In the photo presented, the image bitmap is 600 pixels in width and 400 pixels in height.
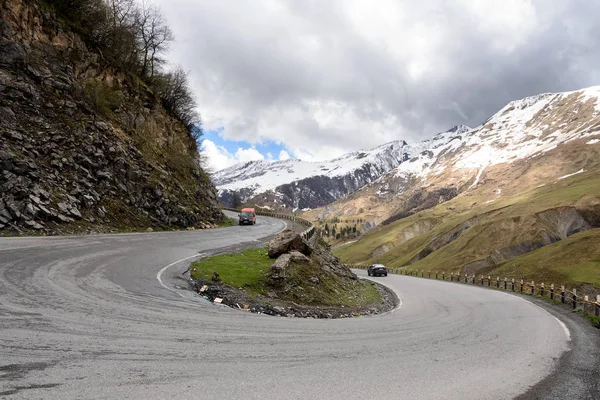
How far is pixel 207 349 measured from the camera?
691 cm

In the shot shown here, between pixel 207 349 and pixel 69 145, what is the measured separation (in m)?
27.2

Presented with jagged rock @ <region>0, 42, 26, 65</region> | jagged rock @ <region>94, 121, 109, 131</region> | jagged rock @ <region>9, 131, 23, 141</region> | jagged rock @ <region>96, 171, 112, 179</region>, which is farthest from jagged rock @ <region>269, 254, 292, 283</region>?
jagged rock @ <region>0, 42, 26, 65</region>

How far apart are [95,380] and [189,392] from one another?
131 centimetres

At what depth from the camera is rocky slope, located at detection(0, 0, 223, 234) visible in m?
23.1

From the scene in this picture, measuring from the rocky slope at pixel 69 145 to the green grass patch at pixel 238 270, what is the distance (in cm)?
1177

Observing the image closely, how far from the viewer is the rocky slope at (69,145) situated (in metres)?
23.1

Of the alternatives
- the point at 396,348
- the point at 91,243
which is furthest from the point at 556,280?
the point at 91,243

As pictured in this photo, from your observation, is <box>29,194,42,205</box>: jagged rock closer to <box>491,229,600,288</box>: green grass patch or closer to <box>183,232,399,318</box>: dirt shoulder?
<box>183,232,399,318</box>: dirt shoulder

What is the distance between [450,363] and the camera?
7.98 metres

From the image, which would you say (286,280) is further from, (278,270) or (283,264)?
(283,264)

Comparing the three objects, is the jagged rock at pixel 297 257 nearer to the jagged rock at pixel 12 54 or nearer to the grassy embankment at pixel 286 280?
the grassy embankment at pixel 286 280

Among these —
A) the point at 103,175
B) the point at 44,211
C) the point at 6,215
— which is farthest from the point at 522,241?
the point at 6,215

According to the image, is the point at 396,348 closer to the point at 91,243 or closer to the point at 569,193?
the point at 91,243

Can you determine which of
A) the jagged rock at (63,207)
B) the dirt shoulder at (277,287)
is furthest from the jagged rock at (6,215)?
the dirt shoulder at (277,287)
